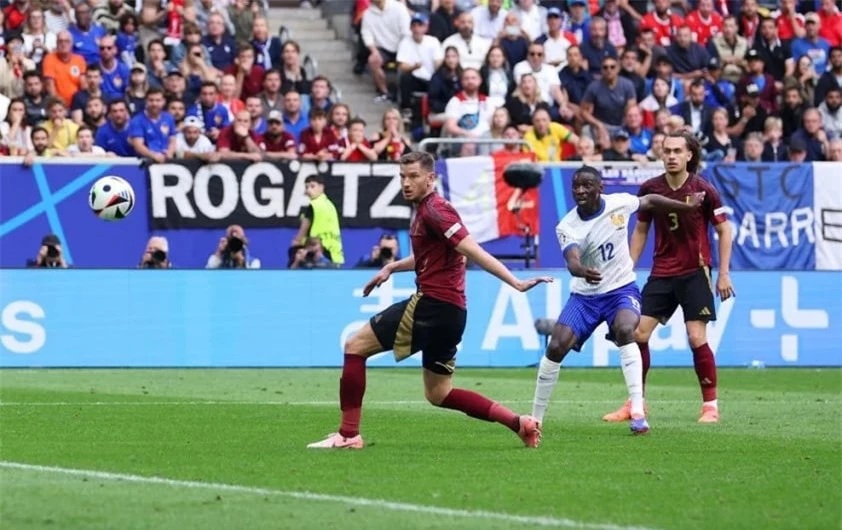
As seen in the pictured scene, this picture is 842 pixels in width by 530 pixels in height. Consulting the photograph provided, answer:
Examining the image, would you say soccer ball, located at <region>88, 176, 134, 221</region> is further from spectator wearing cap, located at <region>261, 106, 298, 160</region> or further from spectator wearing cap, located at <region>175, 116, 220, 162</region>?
spectator wearing cap, located at <region>261, 106, 298, 160</region>

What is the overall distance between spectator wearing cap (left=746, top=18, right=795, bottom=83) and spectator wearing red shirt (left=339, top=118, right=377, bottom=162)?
26.0ft

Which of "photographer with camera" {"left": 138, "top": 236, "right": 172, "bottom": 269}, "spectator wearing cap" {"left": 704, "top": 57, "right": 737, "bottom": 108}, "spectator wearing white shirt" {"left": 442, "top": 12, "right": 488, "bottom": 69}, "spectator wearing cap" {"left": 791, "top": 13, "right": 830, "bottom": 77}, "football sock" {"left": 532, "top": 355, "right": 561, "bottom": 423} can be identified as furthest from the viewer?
"spectator wearing cap" {"left": 791, "top": 13, "right": 830, "bottom": 77}

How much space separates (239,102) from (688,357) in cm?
765

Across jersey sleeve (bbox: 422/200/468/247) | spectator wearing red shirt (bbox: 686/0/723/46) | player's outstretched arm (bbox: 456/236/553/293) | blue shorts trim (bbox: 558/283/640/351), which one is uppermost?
jersey sleeve (bbox: 422/200/468/247)

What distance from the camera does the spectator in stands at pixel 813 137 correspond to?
2684 centimetres

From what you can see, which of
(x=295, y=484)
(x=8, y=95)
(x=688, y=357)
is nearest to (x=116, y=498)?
(x=295, y=484)

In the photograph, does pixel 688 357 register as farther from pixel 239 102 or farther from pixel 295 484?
pixel 295 484

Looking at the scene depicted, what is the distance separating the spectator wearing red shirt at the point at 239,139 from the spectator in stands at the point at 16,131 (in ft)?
8.70

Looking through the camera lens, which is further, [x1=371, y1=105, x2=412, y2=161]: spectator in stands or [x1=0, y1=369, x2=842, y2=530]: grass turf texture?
[x1=371, y1=105, x2=412, y2=161]: spectator in stands

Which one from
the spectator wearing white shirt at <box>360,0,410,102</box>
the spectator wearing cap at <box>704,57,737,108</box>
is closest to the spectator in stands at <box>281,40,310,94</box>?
the spectator wearing white shirt at <box>360,0,410,102</box>

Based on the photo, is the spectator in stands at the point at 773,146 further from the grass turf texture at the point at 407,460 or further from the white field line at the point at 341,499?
the white field line at the point at 341,499

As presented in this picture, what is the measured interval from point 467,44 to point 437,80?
1274 mm

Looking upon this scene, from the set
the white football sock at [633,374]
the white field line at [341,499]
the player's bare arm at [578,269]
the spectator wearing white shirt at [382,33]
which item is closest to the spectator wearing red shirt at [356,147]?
the spectator wearing white shirt at [382,33]

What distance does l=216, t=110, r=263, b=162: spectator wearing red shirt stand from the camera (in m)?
24.4
